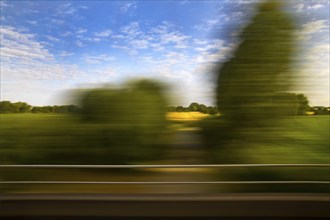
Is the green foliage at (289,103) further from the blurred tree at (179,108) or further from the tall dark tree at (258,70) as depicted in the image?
the blurred tree at (179,108)

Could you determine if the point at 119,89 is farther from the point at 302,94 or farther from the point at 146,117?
the point at 302,94

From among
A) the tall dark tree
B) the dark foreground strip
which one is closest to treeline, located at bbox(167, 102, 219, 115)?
the tall dark tree

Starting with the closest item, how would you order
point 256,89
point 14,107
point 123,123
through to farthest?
point 256,89, point 123,123, point 14,107

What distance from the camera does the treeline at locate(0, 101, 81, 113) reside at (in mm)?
6535

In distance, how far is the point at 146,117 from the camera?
654 cm

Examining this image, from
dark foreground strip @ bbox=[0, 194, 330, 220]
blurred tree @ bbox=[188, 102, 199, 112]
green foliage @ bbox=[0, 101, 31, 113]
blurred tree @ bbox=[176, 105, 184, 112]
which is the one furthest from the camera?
green foliage @ bbox=[0, 101, 31, 113]

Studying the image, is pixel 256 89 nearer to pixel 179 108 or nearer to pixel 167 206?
pixel 179 108

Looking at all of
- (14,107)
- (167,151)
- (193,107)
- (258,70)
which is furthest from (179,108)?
(14,107)

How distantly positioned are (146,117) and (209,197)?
223 cm

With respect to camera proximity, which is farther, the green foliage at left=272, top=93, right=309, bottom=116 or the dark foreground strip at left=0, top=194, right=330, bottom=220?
the green foliage at left=272, top=93, right=309, bottom=116

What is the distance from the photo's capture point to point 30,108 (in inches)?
271

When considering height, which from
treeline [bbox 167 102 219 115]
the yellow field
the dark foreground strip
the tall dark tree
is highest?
the tall dark tree

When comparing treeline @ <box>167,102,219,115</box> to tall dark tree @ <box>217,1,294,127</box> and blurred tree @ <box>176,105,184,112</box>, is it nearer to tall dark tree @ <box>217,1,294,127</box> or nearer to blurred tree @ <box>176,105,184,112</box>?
blurred tree @ <box>176,105,184,112</box>

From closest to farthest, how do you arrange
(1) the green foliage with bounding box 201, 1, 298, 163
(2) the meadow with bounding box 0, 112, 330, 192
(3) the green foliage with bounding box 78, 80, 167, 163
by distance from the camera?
1. (2) the meadow with bounding box 0, 112, 330, 192
2. (1) the green foliage with bounding box 201, 1, 298, 163
3. (3) the green foliage with bounding box 78, 80, 167, 163
